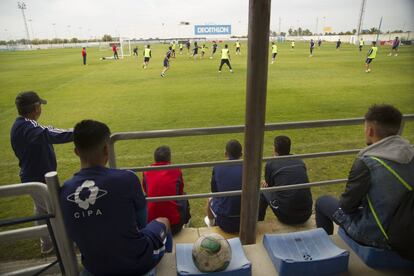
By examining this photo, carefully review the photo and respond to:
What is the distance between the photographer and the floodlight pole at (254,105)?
1901 mm

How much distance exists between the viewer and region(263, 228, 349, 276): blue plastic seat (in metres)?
1.86

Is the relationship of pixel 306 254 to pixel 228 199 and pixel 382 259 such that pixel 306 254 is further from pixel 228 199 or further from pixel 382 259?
pixel 228 199

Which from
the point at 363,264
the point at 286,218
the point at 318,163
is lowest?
the point at 318,163

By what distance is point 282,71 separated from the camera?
16.2 meters

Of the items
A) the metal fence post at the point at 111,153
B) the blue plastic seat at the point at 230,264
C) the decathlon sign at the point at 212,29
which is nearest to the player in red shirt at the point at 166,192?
the metal fence post at the point at 111,153

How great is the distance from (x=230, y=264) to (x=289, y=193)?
1152mm

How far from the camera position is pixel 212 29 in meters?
36.5

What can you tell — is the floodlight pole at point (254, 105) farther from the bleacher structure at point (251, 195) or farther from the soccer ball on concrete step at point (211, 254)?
the soccer ball on concrete step at point (211, 254)

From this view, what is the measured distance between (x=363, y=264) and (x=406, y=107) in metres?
8.29

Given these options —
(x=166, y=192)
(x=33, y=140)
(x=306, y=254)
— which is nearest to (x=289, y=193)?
(x=306, y=254)

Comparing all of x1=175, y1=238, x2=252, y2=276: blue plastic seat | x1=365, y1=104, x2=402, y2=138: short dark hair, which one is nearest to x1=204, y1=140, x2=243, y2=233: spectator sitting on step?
x1=175, y1=238, x2=252, y2=276: blue plastic seat

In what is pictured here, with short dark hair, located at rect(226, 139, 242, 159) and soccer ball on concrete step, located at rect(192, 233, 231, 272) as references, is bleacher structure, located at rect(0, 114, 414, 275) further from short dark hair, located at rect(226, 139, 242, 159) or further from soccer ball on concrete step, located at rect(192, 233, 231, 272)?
short dark hair, located at rect(226, 139, 242, 159)

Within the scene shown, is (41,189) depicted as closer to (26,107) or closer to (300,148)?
(26,107)

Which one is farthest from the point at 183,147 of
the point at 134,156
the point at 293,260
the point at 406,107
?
the point at 406,107
